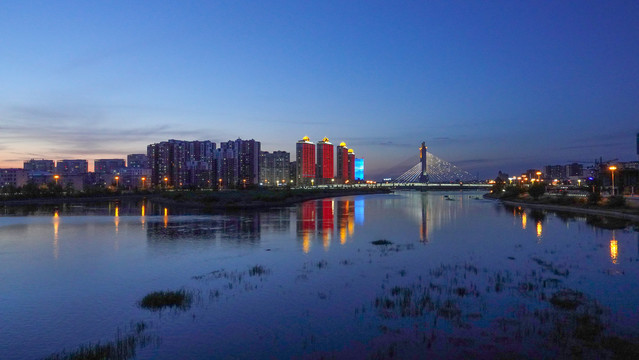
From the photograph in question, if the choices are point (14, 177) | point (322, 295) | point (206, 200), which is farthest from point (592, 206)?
point (14, 177)

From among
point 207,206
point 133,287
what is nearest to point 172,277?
point 133,287

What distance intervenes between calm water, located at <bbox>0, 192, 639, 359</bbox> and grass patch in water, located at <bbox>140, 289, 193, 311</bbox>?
0.94ft

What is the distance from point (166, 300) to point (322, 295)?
5008 mm

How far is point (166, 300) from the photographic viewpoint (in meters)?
13.1

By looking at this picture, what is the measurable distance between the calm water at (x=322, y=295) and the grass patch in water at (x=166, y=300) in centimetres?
29

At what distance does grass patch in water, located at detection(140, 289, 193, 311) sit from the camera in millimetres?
12703

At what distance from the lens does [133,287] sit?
1524 centimetres

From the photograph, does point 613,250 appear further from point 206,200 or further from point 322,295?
point 206,200

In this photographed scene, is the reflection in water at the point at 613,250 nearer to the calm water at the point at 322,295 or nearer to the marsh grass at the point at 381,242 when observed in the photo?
the calm water at the point at 322,295

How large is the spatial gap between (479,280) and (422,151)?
170124 mm

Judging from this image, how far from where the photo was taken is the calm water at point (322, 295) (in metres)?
9.74

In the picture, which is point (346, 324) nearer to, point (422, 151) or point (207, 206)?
point (207, 206)

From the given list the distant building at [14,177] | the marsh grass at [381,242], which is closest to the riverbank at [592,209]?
the marsh grass at [381,242]

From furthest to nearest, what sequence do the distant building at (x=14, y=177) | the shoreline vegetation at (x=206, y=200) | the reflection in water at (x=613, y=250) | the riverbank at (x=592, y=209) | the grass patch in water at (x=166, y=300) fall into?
the distant building at (x=14, y=177) < the shoreline vegetation at (x=206, y=200) < the riverbank at (x=592, y=209) < the reflection in water at (x=613, y=250) < the grass patch in water at (x=166, y=300)
